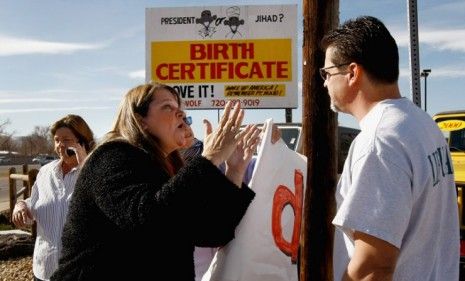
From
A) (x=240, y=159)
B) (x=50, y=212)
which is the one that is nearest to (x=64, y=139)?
(x=50, y=212)

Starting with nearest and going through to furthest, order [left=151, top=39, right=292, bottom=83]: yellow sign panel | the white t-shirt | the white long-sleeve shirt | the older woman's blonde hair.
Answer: the white t-shirt
the older woman's blonde hair
the white long-sleeve shirt
[left=151, top=39, right=292, bottom=83]: yellow sign panel

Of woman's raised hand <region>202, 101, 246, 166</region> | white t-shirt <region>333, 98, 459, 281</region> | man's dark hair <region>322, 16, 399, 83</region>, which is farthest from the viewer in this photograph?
woman's raised hand <region>202, 101, 246, 166</region>

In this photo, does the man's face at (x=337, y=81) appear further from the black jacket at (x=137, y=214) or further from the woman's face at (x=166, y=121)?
the woman's face at (x=166, y=121)

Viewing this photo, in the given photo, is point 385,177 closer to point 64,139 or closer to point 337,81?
point 337,81

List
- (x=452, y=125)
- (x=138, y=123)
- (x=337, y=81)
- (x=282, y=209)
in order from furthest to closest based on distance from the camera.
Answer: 1. (x=452, y=125)
2. (x=282, y=209)
3. (x=138, y=123)
4. (x=337, y=81)

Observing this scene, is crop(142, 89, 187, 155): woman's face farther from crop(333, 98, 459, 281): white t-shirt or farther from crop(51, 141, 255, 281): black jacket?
crop(333, 98, 459, 281): white t-shirt

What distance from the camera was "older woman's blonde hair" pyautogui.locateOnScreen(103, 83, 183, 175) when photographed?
7.22 feet

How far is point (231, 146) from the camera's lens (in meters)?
2.08

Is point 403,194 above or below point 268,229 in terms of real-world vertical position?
above

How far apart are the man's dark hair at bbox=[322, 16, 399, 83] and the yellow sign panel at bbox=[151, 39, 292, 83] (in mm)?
11814

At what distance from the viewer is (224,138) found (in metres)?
2.07

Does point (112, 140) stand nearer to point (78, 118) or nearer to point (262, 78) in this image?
point (78, 118)

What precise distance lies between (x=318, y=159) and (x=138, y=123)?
80.5 inches

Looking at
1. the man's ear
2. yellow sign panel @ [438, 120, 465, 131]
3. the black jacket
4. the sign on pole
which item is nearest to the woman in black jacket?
the black jacket
